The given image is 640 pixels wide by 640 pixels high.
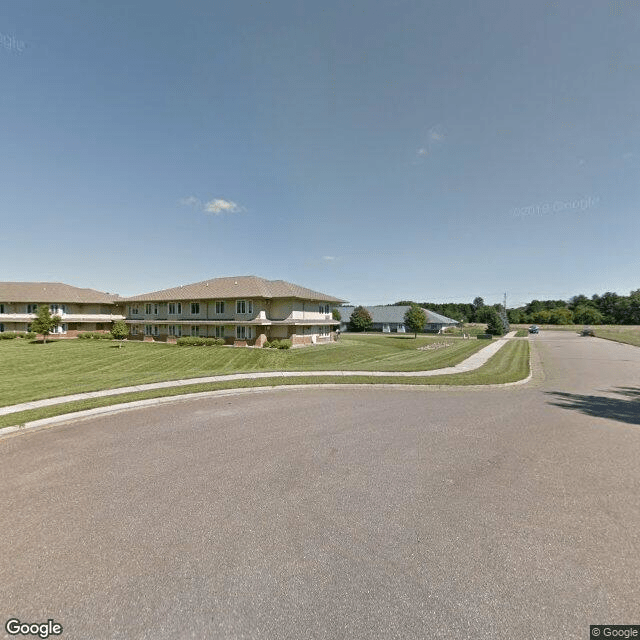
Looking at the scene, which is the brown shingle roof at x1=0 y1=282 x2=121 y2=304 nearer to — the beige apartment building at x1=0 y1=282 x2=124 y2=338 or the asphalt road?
the beige apartment building at x1=0 y1=282 x2=124 y2=338

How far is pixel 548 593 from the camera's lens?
3348 millimetres

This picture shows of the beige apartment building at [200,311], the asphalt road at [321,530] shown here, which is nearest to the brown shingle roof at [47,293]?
the beige apartment building at [200,311]

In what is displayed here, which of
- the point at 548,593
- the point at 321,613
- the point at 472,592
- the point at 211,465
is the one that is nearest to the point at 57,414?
the point at 211,465

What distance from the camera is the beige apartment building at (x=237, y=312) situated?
31.3 metres

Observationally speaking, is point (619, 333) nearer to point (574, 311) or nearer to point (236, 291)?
point (574, 311)

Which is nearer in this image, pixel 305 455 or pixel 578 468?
pixel 578 468

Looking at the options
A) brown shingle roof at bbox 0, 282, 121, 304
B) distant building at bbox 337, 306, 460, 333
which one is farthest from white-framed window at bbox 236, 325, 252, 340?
distant building at bbox 337, 306, 460, 333

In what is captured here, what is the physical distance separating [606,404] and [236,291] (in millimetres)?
29373

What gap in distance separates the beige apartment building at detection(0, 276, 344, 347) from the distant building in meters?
33.5

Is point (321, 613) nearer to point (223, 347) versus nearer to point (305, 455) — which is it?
point (305, 455)

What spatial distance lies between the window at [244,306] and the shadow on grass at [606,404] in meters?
25.3

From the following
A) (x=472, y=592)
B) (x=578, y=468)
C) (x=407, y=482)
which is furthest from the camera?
(x=578, y=468)

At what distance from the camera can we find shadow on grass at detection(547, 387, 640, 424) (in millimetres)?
9727

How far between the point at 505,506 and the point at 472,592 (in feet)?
6.61
